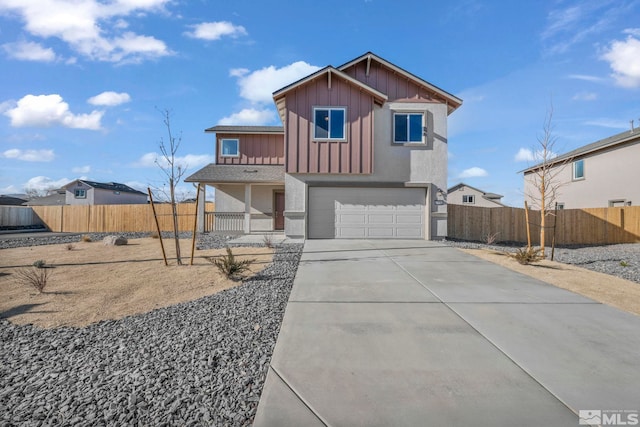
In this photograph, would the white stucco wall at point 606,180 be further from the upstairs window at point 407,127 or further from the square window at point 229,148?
the square window at point 229,148

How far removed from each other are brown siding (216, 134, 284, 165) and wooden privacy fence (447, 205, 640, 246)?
10.3m

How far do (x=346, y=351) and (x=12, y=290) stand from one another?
6.61 m

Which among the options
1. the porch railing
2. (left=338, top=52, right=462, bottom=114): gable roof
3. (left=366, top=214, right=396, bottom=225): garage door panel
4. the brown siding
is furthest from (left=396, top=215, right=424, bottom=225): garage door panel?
the porch railing

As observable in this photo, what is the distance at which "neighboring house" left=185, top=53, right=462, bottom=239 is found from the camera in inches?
481

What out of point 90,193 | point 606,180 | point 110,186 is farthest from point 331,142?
point 110,186

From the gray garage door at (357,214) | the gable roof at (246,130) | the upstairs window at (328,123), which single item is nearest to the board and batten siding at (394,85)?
the upstairs window at (328,123)

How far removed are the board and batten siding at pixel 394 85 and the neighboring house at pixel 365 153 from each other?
0.04 meters

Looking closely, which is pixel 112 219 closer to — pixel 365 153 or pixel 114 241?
pixel 114 241

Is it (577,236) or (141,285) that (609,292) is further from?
(577,236)

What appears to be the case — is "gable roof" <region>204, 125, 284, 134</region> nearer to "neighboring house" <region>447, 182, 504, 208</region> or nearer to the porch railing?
the porch railing

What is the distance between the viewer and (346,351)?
3168 millimetres

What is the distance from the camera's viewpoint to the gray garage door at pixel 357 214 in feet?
41.0

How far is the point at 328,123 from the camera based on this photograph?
12.4 metres

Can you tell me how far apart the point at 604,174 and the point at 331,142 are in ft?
59.5
